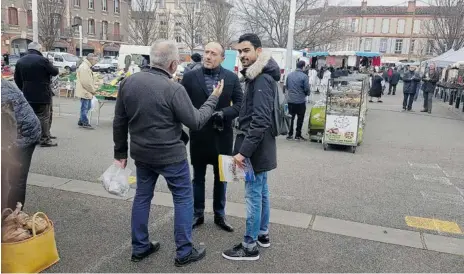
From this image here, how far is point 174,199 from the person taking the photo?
→ 11.0 ft

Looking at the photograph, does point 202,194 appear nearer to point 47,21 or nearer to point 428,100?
point 428,100

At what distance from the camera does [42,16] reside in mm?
30812

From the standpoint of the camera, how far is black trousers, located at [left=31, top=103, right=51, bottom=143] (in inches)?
265

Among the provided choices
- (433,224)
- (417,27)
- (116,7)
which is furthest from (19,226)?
(417,27)

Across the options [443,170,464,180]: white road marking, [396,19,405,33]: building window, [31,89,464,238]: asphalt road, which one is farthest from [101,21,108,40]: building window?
[443,170,464,180]: white road marking

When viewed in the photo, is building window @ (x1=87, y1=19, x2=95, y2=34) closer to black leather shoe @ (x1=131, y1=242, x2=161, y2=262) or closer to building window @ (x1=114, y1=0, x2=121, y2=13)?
building window @ (x1=114, y1=0, x2=121, y2=13)

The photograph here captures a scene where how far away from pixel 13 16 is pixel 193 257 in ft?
153

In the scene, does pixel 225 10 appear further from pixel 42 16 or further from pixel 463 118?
pixel 463 118

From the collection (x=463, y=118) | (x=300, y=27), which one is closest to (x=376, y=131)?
(x=463, y=118)

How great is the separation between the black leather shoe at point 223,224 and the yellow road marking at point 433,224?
197cm

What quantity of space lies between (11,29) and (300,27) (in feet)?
96.4

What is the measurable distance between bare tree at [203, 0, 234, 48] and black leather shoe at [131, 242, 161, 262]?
112ft

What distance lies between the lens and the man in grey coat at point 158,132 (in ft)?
10.1

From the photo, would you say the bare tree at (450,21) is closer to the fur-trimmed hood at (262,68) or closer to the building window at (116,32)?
→ the fur-trimmed hood at (262,68)
